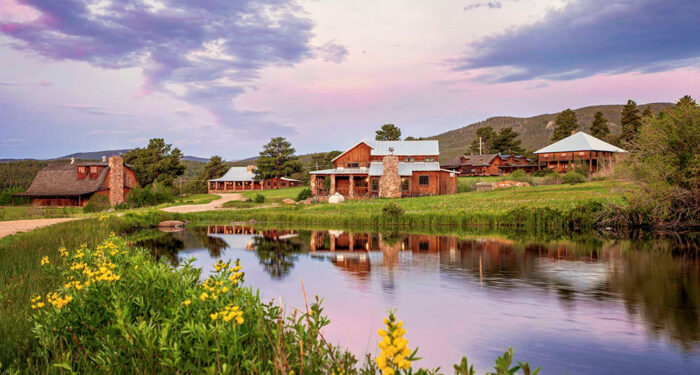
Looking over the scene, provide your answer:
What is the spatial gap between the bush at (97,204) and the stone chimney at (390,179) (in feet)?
88.5

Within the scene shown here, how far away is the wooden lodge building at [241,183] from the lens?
247 ft

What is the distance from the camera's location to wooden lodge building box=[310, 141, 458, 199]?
47.9 metres

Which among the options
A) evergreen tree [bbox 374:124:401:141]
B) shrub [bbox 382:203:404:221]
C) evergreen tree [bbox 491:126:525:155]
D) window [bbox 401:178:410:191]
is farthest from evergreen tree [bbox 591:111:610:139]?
shrub [bbox 382:203:404:221]

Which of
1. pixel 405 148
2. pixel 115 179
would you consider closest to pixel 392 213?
pixel 405 148

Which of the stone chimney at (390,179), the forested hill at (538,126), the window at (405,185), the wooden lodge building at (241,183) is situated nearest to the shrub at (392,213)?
the stone chimney at (390,179)

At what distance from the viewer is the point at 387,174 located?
47.8 meters

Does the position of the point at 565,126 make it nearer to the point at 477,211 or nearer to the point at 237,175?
the point at 237,175

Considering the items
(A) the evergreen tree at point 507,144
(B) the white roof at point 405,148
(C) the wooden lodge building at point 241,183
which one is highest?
(A) the evergreen tree at point 507,144

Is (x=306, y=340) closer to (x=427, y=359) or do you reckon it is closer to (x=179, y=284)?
(x=179, y=284)

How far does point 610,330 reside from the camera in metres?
9.79

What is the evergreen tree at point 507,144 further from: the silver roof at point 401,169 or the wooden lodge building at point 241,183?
the silver roof at point 401,169

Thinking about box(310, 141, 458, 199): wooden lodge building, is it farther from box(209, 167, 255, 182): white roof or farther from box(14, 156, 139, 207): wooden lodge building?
box(209, 167, 255, 182): white roof

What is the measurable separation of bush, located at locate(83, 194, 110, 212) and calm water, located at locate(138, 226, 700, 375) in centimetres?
2104

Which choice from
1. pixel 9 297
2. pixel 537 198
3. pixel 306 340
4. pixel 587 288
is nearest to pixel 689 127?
pixel 537 198
